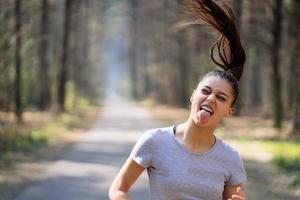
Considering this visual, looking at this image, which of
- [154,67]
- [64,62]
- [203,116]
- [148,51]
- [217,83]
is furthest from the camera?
[148,51]

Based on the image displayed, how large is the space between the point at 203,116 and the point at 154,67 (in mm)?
62134

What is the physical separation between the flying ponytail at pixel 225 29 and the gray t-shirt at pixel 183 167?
0.38 metres

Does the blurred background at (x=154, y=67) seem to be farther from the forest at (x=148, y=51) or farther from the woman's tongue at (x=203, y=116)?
the woman's tongue at (x=203, y=116)

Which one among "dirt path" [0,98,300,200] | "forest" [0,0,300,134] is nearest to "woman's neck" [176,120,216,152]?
"forest" [0,0,300,134]

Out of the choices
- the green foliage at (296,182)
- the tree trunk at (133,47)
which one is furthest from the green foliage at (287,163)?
the tree trunk at (133,47)

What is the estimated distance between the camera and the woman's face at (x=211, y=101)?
10.1ft

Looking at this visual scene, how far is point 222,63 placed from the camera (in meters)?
3.40

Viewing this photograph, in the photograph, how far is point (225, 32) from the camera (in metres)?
3.32

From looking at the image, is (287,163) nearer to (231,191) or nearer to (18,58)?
(231,191)

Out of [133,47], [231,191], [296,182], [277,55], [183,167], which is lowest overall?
[133,47]

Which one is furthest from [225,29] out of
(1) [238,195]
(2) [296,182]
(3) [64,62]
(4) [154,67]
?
(4) [154,67]

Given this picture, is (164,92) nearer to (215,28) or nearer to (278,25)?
(278,25)

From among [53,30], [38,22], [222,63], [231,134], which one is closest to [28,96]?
[38,22]

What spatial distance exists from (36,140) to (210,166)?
57.6 ft
